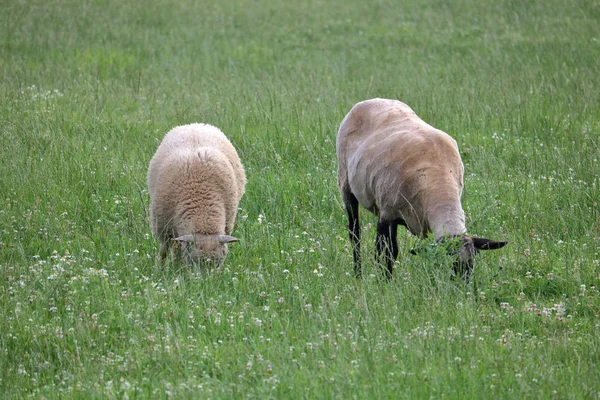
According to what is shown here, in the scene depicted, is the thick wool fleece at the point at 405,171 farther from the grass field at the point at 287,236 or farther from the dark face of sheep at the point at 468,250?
the grass field at the point at 287,236

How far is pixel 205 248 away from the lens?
7.07 m

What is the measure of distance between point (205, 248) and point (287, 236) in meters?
1.17

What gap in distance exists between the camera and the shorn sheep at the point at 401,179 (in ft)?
21.4

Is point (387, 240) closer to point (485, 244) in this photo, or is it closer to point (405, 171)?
point (405, 171)

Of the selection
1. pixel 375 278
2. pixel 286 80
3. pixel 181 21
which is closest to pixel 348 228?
pixel 375 278

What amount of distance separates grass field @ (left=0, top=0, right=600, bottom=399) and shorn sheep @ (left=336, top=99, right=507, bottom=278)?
31 cm

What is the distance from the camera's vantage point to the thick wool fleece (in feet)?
21.7

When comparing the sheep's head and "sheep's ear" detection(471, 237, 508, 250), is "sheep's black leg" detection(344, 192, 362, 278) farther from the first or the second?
"sheep's ear" detection(471, 237, 508, 250)

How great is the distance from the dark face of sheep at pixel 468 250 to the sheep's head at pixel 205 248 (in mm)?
2025

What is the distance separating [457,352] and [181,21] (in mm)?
17757

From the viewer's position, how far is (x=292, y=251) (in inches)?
301

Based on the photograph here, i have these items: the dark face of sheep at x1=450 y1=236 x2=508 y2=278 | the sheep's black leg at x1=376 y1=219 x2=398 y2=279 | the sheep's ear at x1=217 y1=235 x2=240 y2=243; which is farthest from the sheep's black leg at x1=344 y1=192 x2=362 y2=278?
the dark face of sheep at x1=450 y1=236 x2=508 y2=278

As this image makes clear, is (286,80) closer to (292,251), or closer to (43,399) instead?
(292,251)

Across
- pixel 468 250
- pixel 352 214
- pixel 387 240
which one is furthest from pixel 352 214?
pixel 468 250
